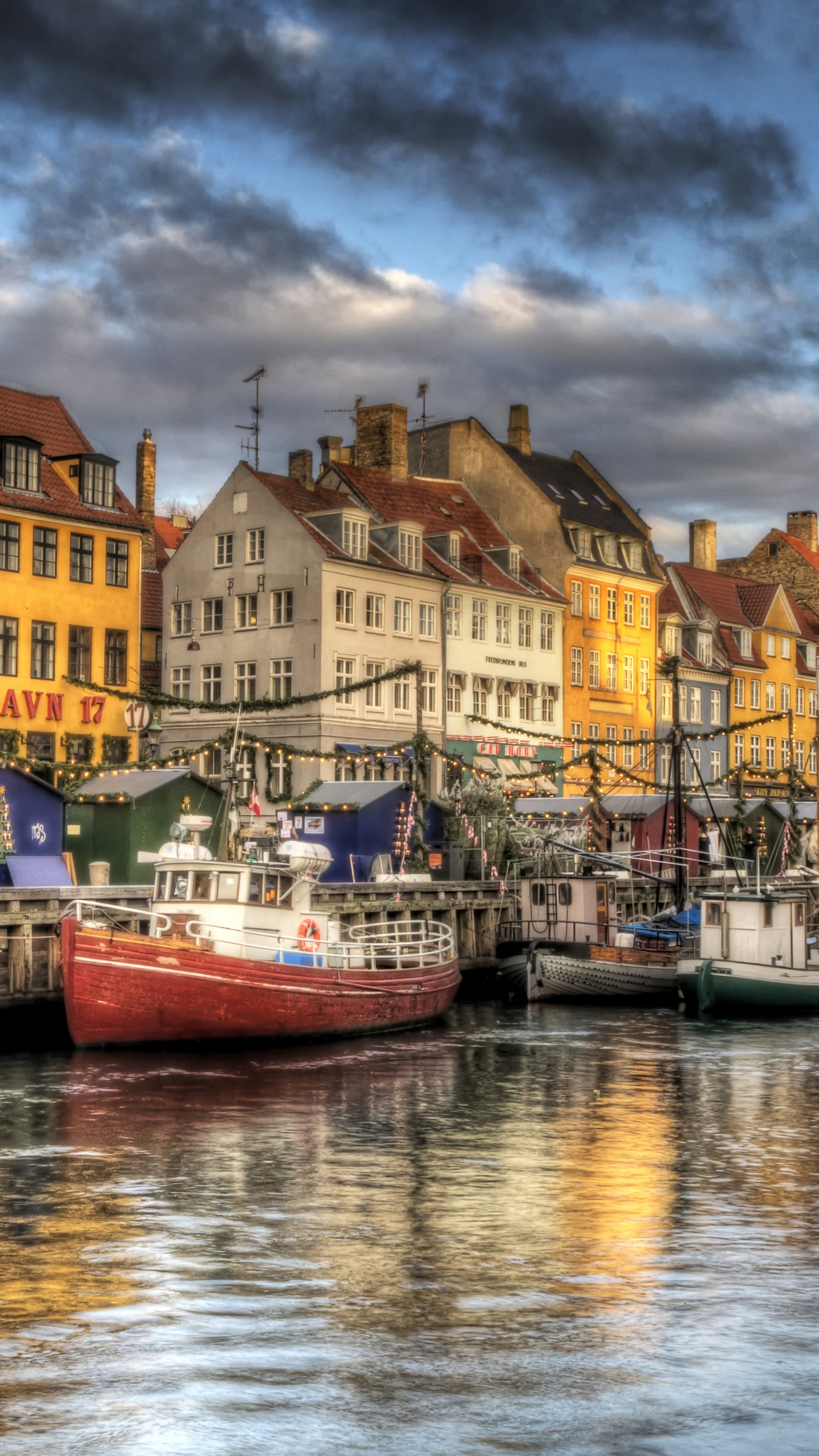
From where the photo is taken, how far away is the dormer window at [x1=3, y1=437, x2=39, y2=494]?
180 ft

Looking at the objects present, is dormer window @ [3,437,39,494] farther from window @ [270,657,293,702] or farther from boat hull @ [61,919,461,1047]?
boat hull @ [61,919,461,1047]

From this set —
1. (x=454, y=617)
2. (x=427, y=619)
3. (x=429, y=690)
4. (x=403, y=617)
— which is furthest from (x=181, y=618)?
(x=454, y=617)

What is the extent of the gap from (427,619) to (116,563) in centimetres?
1301

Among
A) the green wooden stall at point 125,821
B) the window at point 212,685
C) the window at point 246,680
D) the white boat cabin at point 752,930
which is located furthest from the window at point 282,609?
the white boat cabin at point 752,930

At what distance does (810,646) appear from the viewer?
95062 mm

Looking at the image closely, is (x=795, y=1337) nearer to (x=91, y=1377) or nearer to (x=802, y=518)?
(x=91, y=1377)

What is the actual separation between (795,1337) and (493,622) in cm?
5701

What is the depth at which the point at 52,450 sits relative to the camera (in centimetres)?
5803

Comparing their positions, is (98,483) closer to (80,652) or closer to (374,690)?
(80,652)

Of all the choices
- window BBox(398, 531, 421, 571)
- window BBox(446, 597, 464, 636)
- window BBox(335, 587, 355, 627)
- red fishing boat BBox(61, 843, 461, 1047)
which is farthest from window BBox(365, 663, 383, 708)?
red fishing boat BBox(61, 843, 461, 1047)

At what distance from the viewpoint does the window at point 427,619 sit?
65.6 meters

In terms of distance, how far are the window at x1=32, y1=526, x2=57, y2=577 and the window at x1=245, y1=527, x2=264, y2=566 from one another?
8.91m

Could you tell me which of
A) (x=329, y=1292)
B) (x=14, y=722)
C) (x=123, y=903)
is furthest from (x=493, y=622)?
(x=329, y=1292)

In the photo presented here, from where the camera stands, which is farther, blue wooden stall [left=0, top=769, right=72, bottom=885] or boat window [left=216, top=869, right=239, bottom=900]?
blue wooden stall [left=0, top=769, right=72, bottom=885]
